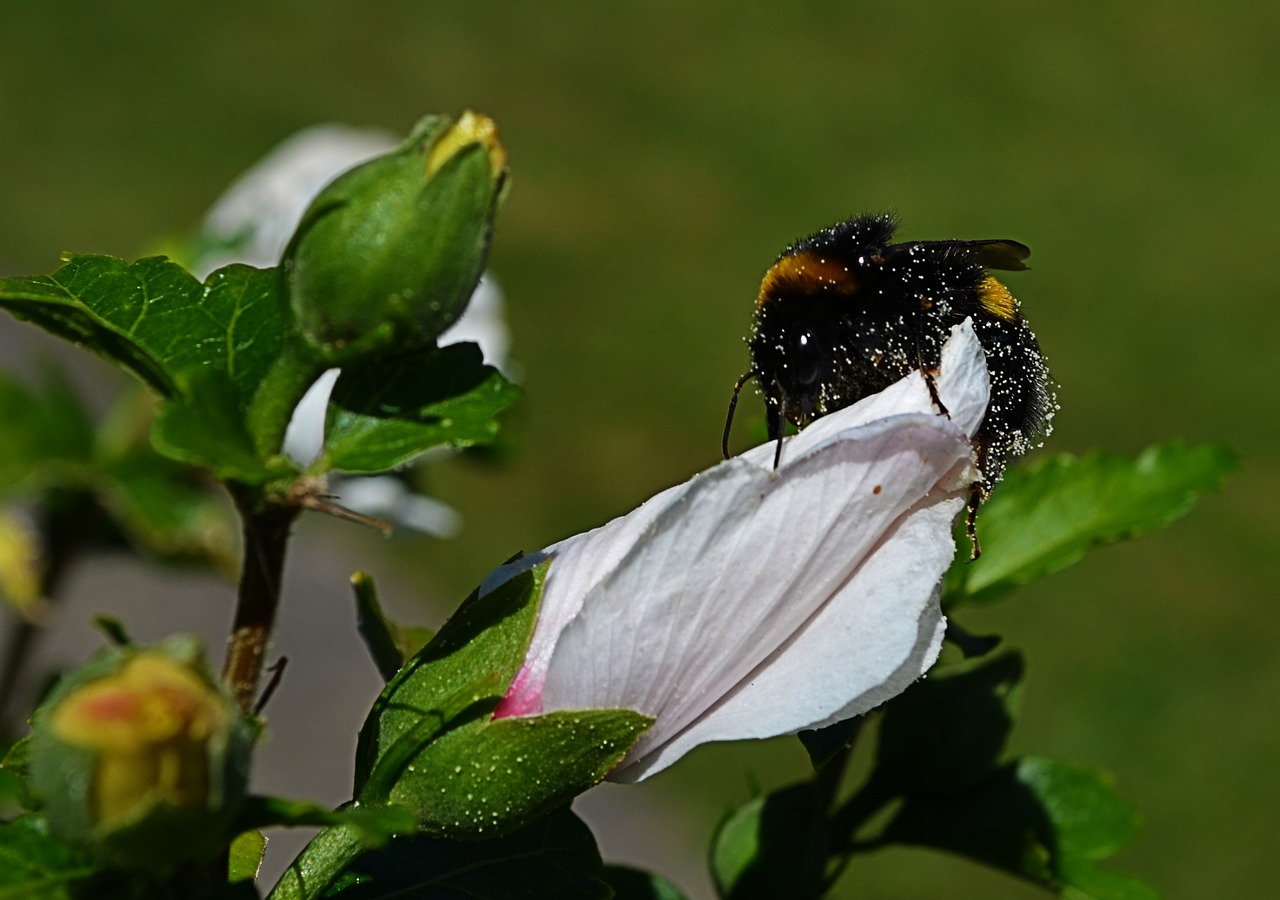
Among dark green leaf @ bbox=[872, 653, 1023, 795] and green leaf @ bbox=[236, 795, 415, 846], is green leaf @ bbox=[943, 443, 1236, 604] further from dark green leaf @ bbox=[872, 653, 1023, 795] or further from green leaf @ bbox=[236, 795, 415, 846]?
green leaf @ bbox=[236, 795, 415, 846]

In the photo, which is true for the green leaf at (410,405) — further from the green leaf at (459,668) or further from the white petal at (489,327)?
the white petal at (489,327)

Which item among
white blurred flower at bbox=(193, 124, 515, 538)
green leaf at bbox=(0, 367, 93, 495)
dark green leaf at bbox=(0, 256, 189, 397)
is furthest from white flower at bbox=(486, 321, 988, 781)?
green leaf at bbox=(0, 367, 93, 495)

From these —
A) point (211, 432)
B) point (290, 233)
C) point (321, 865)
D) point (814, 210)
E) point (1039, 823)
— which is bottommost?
point (1039, 823)

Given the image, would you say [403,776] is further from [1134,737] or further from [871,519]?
[1134,737]

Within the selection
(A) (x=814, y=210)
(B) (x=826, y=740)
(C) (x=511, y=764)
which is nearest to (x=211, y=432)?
(C) (x=511, y=764)

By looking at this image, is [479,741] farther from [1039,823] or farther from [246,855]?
[1039,823]

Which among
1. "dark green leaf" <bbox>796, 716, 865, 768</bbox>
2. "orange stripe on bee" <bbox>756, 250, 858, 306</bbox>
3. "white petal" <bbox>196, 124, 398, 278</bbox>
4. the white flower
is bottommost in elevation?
"dark green leaf" <bbox>796, 716, 865, 768</bbox>
